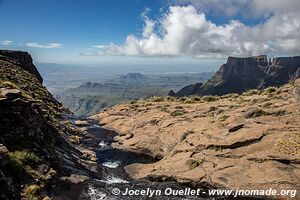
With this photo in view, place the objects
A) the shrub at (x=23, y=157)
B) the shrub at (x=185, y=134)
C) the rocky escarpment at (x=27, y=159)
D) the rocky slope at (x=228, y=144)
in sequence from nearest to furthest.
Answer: the rocky escarpment at (x=27, y=159) < the shrub at (x=23, y=157) < the rocky slope at (x=228, y=144) < the shrub at (x=185, y=134)

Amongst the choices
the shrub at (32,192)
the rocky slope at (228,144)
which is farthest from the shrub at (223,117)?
the shrub at (32,192)

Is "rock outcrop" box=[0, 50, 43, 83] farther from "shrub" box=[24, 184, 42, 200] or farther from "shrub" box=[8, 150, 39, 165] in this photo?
"shrub" box=[24, 184, 42, 200]

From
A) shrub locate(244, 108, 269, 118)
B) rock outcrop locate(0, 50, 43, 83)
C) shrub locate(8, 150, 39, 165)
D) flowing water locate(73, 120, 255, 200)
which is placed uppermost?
rock outcrop locate(0, 50, 43, 83)

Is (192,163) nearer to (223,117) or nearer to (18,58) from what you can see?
(223,117)

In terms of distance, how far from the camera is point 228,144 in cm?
4234

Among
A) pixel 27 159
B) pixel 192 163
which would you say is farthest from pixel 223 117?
pixel 27 159

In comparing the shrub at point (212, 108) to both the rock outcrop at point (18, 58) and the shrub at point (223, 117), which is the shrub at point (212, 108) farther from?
the rock outcrop at point (18, 58)

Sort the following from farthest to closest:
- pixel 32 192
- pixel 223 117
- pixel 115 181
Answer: pixel 223 117 → pixel 115 181 → pixel 32 192

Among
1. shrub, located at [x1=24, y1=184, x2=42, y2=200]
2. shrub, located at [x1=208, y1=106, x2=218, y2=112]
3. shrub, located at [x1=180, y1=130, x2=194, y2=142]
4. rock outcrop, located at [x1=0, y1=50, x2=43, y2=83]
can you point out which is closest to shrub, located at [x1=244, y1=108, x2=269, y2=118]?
shrub, located at [x1=180, y1=130, x2=194, y2=142]

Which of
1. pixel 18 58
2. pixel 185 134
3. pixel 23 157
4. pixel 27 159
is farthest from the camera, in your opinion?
pixel 18 58

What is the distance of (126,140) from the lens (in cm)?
6122

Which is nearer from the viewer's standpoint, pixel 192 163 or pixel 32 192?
pixel 32 192

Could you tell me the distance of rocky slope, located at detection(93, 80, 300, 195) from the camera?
36000mm

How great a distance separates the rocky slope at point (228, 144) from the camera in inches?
1417
